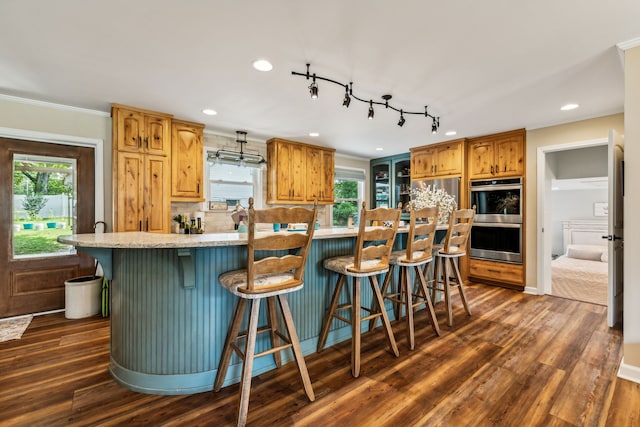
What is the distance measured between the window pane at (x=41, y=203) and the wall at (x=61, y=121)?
327mm

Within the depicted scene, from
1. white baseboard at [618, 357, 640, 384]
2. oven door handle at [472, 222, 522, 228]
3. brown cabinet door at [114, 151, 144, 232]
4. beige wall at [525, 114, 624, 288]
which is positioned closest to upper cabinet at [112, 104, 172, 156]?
brown cabinet door at [114, 151, 144, 232]

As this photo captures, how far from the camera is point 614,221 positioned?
292 cm

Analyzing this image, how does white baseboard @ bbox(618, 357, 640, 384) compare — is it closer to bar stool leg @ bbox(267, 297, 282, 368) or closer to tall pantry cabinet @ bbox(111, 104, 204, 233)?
bar stool leg @ bbox(267, 297, 282, 368)

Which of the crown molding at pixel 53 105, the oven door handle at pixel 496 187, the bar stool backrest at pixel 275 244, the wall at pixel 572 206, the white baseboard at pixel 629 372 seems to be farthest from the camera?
the wall at pixel 572 206

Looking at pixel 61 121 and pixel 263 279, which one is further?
pixel 61 121

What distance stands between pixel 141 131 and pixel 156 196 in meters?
0.80

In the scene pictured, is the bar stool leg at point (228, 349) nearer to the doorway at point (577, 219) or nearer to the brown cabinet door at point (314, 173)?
the doorway at point (577, 219)

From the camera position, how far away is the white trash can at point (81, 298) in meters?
3.19

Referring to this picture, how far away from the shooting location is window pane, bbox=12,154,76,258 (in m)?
3.24

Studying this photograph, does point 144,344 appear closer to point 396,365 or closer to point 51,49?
point 396,365

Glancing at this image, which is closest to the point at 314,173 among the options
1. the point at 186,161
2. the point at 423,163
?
the point at 423,163

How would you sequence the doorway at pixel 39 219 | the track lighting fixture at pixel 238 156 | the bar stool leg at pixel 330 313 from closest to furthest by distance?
the bar stool leg at pixel 330 313 → the doorway at pixel 39 219 → the track lighting fixture at pixel 238 156

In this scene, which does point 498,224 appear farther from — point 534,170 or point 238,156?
point 238,156

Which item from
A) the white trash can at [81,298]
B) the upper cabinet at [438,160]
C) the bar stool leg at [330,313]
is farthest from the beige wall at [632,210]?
the white trash can at [81,298]
